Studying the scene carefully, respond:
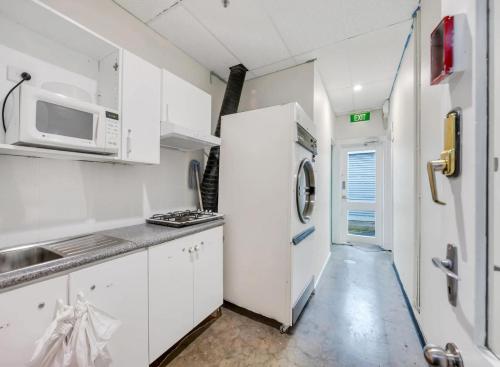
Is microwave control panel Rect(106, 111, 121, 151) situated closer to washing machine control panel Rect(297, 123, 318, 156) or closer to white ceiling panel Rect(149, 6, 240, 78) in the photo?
white ceiling panel Rect(149, 6, 240, 78)

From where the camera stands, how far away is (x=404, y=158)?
246cm

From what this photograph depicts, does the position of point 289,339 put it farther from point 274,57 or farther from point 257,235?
point 274,57

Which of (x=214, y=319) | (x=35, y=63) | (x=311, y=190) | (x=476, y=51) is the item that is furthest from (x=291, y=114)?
(x=214, y=319)

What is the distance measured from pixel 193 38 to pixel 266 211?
1950 millimetres

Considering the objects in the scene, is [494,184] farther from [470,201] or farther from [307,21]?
[307,21]

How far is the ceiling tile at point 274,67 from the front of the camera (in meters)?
2.56

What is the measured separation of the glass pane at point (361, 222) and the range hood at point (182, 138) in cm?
374

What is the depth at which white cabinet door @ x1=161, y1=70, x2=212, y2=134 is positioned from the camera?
1.79 m

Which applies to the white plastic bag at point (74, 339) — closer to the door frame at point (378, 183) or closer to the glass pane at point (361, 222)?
the door frame at point (378, 183)

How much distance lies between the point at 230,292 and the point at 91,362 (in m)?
1.37

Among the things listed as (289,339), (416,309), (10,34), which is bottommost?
(289,339)

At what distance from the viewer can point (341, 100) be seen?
3.80 metres

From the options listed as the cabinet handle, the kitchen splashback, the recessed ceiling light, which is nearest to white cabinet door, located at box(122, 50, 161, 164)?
the cabinet handle

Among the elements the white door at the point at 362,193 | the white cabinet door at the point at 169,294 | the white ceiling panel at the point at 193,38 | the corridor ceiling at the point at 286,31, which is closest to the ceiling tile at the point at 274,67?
the corridor ceiling at the point at 286,31
